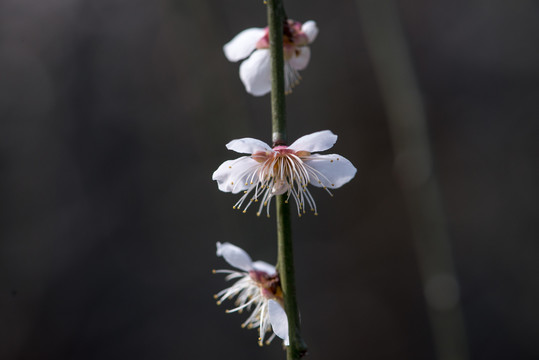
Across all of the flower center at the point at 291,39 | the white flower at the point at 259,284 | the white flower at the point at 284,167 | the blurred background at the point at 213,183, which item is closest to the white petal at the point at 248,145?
the white flower at the point at 284,167

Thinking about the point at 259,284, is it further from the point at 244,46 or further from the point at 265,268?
the point at 244,46

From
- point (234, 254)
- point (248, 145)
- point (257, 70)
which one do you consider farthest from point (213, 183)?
point (248, 145)

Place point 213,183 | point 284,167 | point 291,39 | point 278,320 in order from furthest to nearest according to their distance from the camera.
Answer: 1. point 213,183
2. point 291,39
3. point 284,167
4. point 278,320

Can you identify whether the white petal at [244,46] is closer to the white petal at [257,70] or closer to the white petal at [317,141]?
the white petal at [257,70]

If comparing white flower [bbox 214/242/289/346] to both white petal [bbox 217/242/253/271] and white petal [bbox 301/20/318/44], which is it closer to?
white petal [bbox 217/242/253/271]

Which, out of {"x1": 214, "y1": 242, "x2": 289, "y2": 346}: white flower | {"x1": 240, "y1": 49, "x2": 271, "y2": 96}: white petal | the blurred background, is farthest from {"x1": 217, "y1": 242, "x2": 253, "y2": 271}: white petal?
the blurred background

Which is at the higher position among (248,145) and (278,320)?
(248,145)

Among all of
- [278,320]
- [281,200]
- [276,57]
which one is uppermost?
[276,57]

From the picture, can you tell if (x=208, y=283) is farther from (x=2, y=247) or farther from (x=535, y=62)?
(x=535, y=62)
